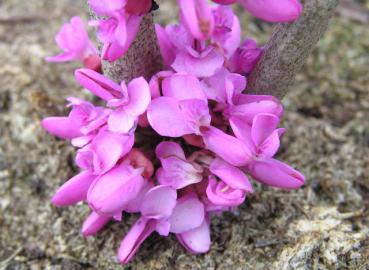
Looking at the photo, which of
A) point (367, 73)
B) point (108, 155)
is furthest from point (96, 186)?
point (367, 73)

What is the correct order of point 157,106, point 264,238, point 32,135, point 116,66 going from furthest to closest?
point 32,135 < point 264,238 < point 116,66 < point 157,106

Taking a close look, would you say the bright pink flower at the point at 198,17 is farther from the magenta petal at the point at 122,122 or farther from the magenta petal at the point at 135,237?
the magenta petal at the point at 135,237

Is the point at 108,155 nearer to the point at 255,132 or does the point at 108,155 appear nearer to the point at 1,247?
the point at 255,132

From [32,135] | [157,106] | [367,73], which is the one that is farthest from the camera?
[367,73]

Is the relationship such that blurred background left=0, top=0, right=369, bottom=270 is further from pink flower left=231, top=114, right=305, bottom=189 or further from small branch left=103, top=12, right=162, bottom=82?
small branch left=103, top=12, right=162, bottom=82

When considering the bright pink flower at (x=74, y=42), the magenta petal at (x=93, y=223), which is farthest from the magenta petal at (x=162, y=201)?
the bright pink flower at (x=74, y=42)

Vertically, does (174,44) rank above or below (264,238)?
above

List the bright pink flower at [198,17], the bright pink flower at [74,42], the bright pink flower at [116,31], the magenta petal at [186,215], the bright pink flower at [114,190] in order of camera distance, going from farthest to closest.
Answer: the bright pink flower at [74,42] → the magenta petal at [186,215] → the bright pink flower at [114,190] → the bright pink flower at [116,31] → the bright pink flower at [198,17]
